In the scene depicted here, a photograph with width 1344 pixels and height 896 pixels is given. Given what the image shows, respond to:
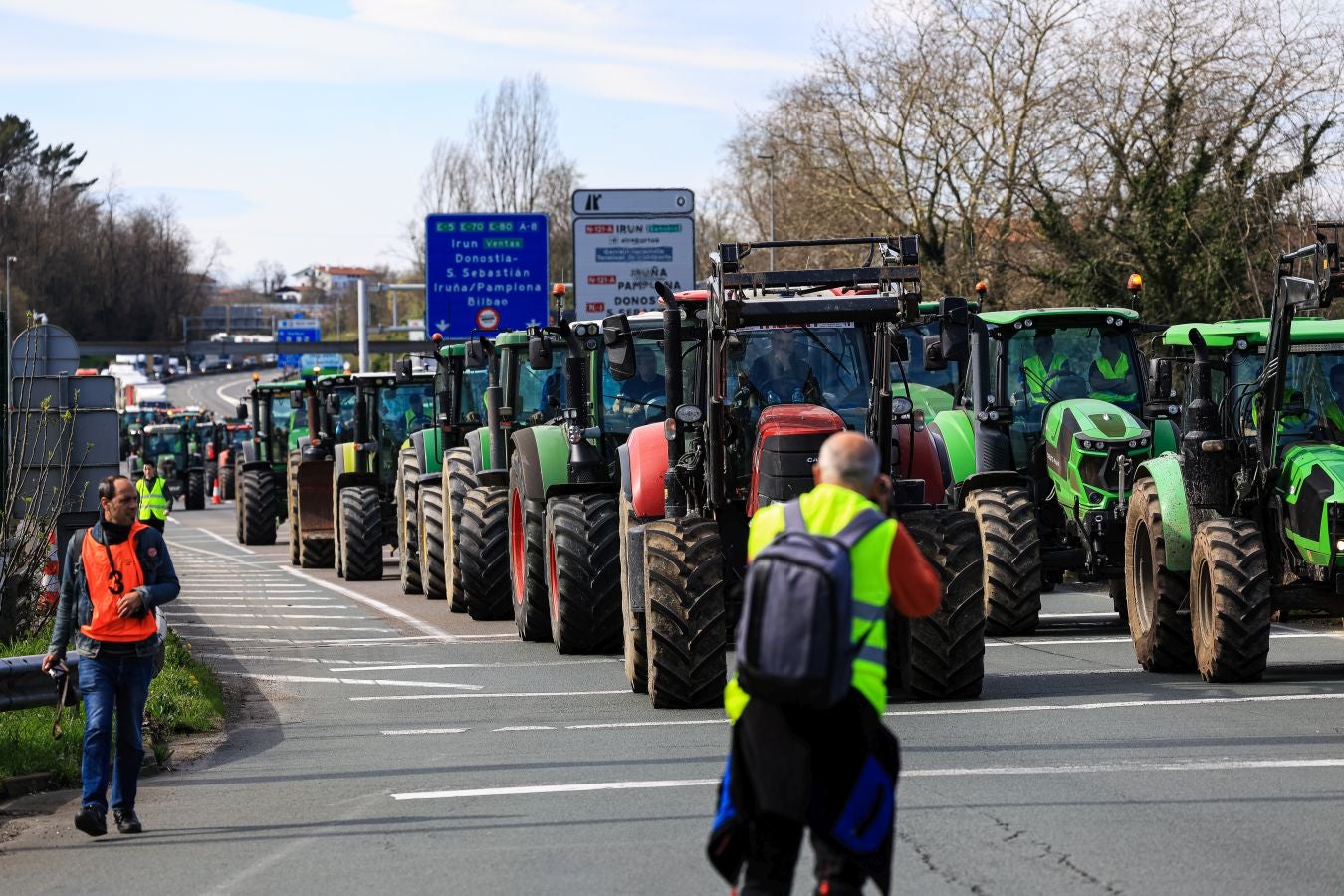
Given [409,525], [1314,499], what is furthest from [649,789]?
[409,525]

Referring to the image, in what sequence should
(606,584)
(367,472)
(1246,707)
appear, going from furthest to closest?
(367,472) → (606,584) → (1246,707)

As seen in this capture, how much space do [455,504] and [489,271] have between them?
15.4 metres

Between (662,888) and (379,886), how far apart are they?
111 centimetres

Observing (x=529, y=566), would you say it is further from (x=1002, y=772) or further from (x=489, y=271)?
(x=489, y=271)

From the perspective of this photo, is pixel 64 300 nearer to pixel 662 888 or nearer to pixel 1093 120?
pixel 1093 120

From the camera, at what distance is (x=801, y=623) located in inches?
240

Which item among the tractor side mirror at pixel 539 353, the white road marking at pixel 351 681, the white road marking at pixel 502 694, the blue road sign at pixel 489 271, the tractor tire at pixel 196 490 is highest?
the blue road sign at pixel 489 271

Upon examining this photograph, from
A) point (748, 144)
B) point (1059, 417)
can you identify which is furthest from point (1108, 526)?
point (748, 144)

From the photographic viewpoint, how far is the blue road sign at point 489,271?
36219mm

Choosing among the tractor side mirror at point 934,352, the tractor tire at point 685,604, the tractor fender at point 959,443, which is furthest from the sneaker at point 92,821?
the tractor fender at point 959,443

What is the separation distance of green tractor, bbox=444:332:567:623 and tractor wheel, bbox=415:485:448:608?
0.17 meters

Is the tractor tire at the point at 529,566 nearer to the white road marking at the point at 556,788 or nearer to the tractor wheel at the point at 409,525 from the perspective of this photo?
the tractor wheel at the point at 409,525

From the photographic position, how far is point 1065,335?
60.3 feet

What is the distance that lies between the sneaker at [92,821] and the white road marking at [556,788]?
1.41 meters
